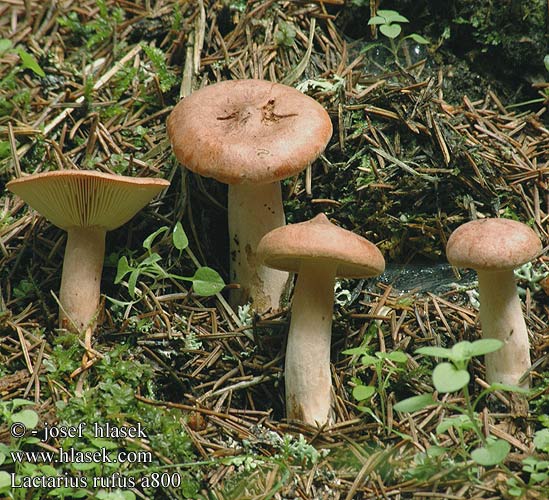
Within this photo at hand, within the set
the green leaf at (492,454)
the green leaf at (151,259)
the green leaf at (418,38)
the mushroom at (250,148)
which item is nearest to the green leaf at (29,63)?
the mushroom at (250,148)

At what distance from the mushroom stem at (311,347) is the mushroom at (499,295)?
0.60m

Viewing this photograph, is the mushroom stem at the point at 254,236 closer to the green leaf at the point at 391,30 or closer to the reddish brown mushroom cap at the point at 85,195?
the reddish brown mushroom cap at the point at 85,195

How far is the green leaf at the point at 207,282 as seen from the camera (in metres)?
3.31

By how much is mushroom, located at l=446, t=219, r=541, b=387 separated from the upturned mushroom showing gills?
1404 millimetres

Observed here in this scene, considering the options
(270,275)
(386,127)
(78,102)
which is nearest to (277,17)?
(386,127)

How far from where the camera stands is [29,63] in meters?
4.05

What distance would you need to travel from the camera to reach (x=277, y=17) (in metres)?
4.36

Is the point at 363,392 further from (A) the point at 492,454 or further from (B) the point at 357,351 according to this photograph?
(A) the point at 492,454

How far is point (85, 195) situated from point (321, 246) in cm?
118

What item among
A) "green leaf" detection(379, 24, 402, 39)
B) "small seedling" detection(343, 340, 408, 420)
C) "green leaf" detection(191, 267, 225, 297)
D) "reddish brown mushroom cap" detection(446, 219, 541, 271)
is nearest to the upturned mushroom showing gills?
"green leaf" detection(191, 267, 225, 297)

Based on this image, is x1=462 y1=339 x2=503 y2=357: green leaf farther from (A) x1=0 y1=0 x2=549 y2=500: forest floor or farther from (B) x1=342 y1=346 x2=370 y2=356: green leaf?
(B) x1=342 y1=346 x2=370 y2=356: green leaf

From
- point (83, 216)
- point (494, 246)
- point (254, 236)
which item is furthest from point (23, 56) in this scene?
point (494, 246)

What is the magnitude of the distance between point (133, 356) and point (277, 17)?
7.79ft

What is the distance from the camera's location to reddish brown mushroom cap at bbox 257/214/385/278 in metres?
2.90
